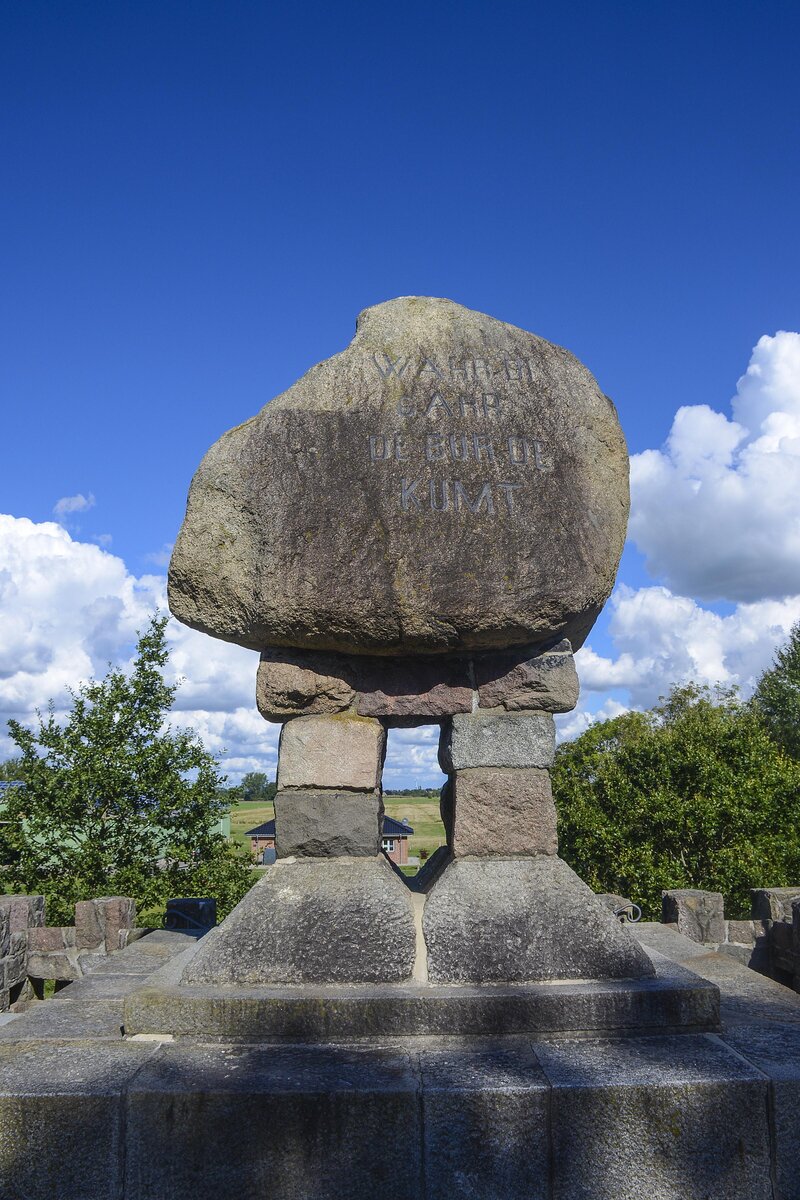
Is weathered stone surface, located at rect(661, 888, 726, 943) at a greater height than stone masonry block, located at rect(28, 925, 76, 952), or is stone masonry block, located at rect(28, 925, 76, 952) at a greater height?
weathered stone surface, located at rect(661, 888, 726, 943)

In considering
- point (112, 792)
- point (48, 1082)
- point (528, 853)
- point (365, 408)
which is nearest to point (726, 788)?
point (112, 792)

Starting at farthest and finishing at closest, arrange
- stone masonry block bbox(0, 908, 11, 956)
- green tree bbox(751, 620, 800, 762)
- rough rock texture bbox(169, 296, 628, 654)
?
green tree bbox(751, 620, 800, 762) → stone masonry block bbox(0, 908, 11, 956) → rough rock texture bbox(169, 296, 628, 654)

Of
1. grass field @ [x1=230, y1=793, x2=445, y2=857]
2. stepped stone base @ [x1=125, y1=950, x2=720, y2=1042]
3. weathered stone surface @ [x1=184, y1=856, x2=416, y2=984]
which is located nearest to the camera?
stepped stone base @ [x1=125, y1=950, x2=720, y2=1042]

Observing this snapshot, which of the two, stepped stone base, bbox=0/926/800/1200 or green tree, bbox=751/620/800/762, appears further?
green tree, bbox=751/620/800/762

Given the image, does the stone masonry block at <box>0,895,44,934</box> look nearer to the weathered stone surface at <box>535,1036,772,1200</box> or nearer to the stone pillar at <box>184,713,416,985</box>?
the stone pillar at <box>184,713,416,985</box>

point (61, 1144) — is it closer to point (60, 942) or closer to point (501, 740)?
point (501, 740)

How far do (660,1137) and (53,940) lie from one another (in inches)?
199

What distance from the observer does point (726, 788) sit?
11.3m

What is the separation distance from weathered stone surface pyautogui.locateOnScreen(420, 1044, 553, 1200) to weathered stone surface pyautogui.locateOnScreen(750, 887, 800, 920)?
4170 mm

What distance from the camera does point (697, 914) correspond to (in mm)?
5570

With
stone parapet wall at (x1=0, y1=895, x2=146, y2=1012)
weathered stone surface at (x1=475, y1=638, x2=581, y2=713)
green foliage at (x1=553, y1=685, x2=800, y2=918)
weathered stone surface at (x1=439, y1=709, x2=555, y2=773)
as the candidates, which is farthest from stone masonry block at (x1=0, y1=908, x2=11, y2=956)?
green foliage at (x1=553, y1=685, x2=800, y2=918)

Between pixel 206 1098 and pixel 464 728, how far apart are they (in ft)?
5.42

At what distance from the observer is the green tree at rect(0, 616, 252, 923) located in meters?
10.6

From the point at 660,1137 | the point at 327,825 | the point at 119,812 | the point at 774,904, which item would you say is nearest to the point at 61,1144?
the point at 327,825
